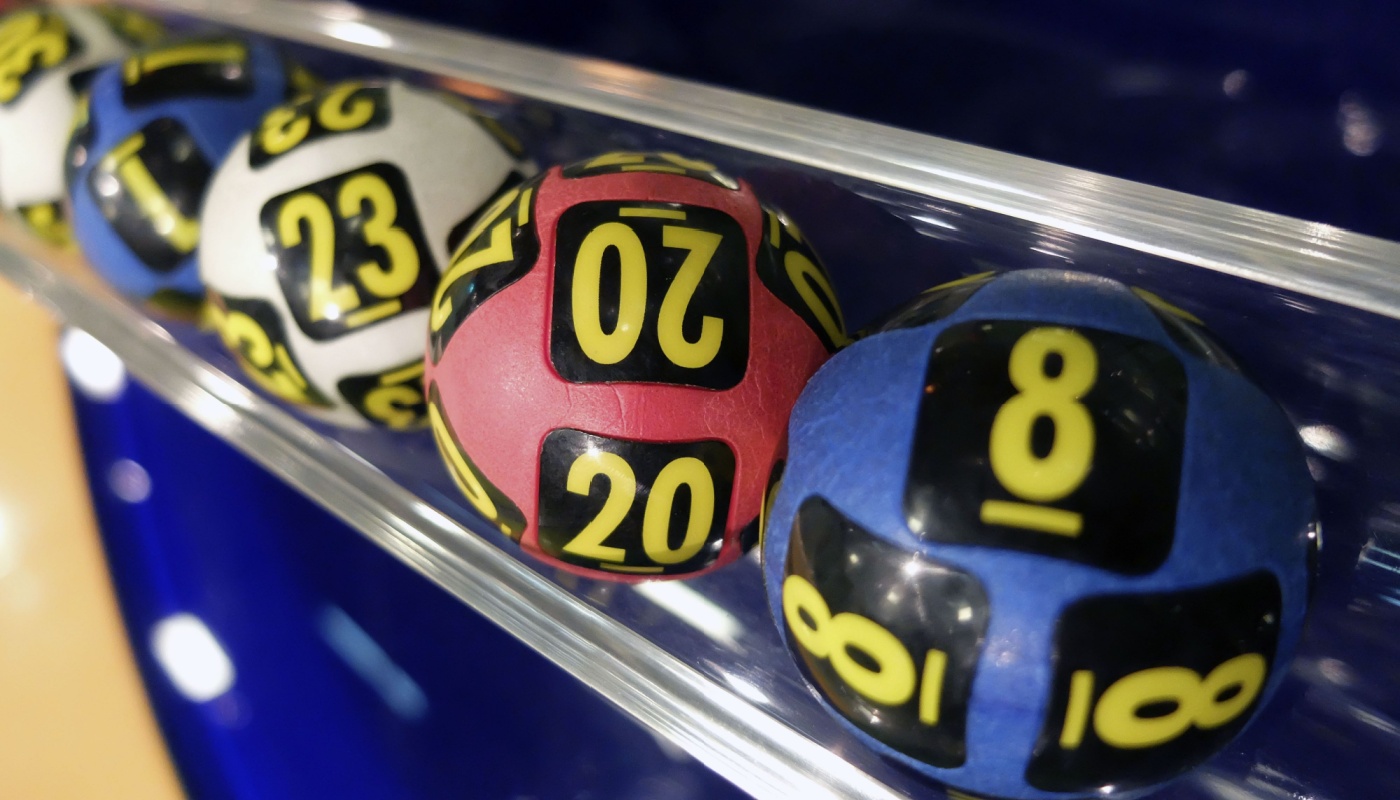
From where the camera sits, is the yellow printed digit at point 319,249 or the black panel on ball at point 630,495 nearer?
the black panel on ball at point 630,495

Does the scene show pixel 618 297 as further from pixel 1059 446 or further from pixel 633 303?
pixel 1059 446

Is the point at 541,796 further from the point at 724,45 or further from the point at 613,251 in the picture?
the point at 724,45

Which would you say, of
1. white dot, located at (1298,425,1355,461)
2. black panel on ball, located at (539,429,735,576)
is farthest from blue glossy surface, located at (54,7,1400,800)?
black panel on ball, located at (539,429,735,576)

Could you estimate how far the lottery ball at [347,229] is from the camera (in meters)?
1.01

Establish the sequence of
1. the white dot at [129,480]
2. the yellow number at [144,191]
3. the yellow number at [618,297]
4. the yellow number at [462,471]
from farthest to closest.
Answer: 1. the white dot at [129,480]
2. the yellow number at [144,191]
3. the yellow number at [462,471]
4. the yellow number at [618,297]

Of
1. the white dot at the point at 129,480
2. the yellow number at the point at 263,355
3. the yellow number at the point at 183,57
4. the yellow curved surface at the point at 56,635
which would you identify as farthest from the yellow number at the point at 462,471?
the white dot at the point at 129,480

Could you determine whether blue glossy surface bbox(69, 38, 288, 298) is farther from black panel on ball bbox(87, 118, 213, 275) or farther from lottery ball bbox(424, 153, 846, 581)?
lottery ball bbox(424, 153, 846, 581)

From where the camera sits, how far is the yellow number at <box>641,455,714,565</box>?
83 cm

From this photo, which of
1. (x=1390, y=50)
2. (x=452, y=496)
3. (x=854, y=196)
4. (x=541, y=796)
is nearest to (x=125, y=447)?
(x=452, y=496)

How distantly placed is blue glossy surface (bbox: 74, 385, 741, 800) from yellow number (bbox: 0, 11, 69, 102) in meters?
0.58

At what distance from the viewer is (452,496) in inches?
48.7

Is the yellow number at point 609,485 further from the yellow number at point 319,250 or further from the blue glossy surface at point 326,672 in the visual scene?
the blue glossy surface at point 326,672

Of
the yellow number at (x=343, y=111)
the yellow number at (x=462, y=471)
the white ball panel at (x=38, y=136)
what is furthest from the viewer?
the white ball panel at (x=38, y=136)

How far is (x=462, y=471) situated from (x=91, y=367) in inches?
50.1
